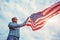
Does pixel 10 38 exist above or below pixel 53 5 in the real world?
below

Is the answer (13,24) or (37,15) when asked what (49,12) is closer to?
(37,15)

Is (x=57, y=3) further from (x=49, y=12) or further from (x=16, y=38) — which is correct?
(x=16, y=38)

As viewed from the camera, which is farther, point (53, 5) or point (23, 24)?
point (53, 5)

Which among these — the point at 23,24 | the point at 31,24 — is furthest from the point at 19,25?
the point at 31,24

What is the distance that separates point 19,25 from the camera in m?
15.1

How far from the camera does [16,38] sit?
15.5 metres

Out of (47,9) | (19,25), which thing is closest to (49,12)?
(47,9)

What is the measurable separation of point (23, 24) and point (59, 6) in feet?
9.19

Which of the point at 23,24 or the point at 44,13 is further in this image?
the point at 44,13

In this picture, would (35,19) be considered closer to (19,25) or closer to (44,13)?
(44,13)

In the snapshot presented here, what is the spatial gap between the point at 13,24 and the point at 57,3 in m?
3.25

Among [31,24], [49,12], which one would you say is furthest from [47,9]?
[31,24]

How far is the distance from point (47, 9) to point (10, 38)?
2.93 meters

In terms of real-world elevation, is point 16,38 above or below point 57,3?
below
